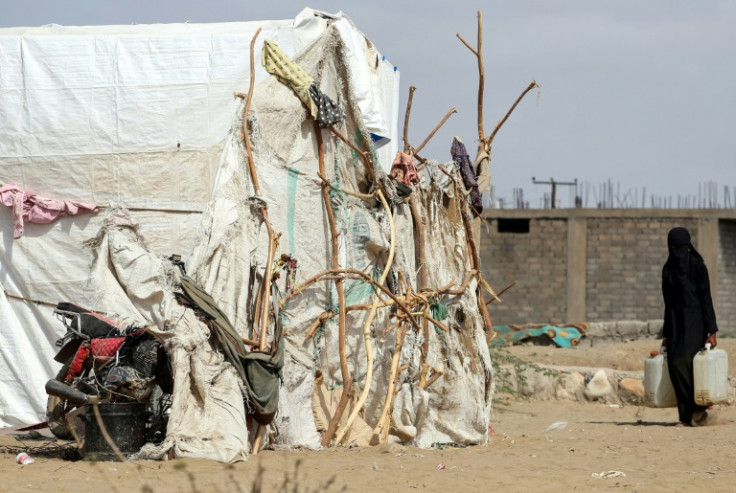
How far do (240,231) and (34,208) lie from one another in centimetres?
221

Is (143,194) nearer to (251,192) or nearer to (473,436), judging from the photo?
(251,192)

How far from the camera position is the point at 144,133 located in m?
7.88

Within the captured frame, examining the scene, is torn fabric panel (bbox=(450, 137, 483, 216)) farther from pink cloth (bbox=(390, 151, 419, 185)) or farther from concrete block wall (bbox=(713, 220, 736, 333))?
concrete block wall (bbox=(713, 220, 736, 333))

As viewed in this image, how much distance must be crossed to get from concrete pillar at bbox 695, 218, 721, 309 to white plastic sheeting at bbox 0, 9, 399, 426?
1231 cm

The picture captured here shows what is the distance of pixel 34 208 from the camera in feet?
25.7

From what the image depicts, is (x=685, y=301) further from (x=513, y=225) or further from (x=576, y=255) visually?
(x=513, y=225)

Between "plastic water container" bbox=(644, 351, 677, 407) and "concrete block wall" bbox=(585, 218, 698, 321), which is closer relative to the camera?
"plastic water container" bbox=(644, 351, 677, 407)

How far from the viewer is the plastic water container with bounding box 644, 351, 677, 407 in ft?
29.6

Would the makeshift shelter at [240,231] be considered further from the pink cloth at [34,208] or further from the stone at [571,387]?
the stone at [571,387]

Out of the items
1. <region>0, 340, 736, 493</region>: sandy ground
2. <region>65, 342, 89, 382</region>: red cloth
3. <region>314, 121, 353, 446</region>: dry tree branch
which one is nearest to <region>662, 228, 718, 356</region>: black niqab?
<region>0, 340, 736, 493</region>: sandy ground

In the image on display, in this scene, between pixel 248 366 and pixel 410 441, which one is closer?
pixel 248 366

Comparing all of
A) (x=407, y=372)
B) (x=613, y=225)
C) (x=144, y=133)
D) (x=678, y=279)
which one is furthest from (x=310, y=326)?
(x=613, y=225)

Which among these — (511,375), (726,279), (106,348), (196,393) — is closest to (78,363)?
(106,348)

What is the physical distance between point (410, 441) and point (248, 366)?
5.19 feet
